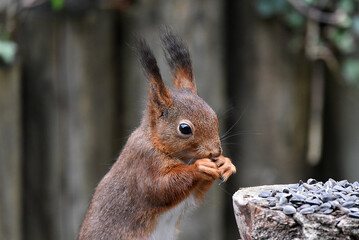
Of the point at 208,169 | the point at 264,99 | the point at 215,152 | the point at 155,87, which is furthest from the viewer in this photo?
the point at 264,99

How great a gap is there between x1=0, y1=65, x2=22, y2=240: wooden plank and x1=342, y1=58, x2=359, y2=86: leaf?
6.68 feet

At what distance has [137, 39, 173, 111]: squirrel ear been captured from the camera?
2352 millimetres

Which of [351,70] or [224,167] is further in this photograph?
[351,70]

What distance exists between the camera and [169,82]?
3559 millimetres

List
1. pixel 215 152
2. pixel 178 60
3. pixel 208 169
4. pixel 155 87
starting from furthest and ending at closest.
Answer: pixel 178 60 → pixel 155 87 → pixel 215 152 → pixel 208 169

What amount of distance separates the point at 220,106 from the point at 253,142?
0.36 meters

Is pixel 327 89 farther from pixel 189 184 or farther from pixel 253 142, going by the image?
pixel 189 184

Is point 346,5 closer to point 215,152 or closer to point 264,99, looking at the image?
point 264,99

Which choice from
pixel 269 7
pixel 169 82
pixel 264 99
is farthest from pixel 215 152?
pixel 269 7

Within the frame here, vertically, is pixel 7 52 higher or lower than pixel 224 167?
higher

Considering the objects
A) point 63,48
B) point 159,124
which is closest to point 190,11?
point 63,48

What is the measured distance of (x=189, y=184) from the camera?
2.30 m

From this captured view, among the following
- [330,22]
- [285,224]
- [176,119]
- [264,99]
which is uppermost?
[330,22]

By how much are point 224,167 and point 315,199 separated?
0.47 metres
